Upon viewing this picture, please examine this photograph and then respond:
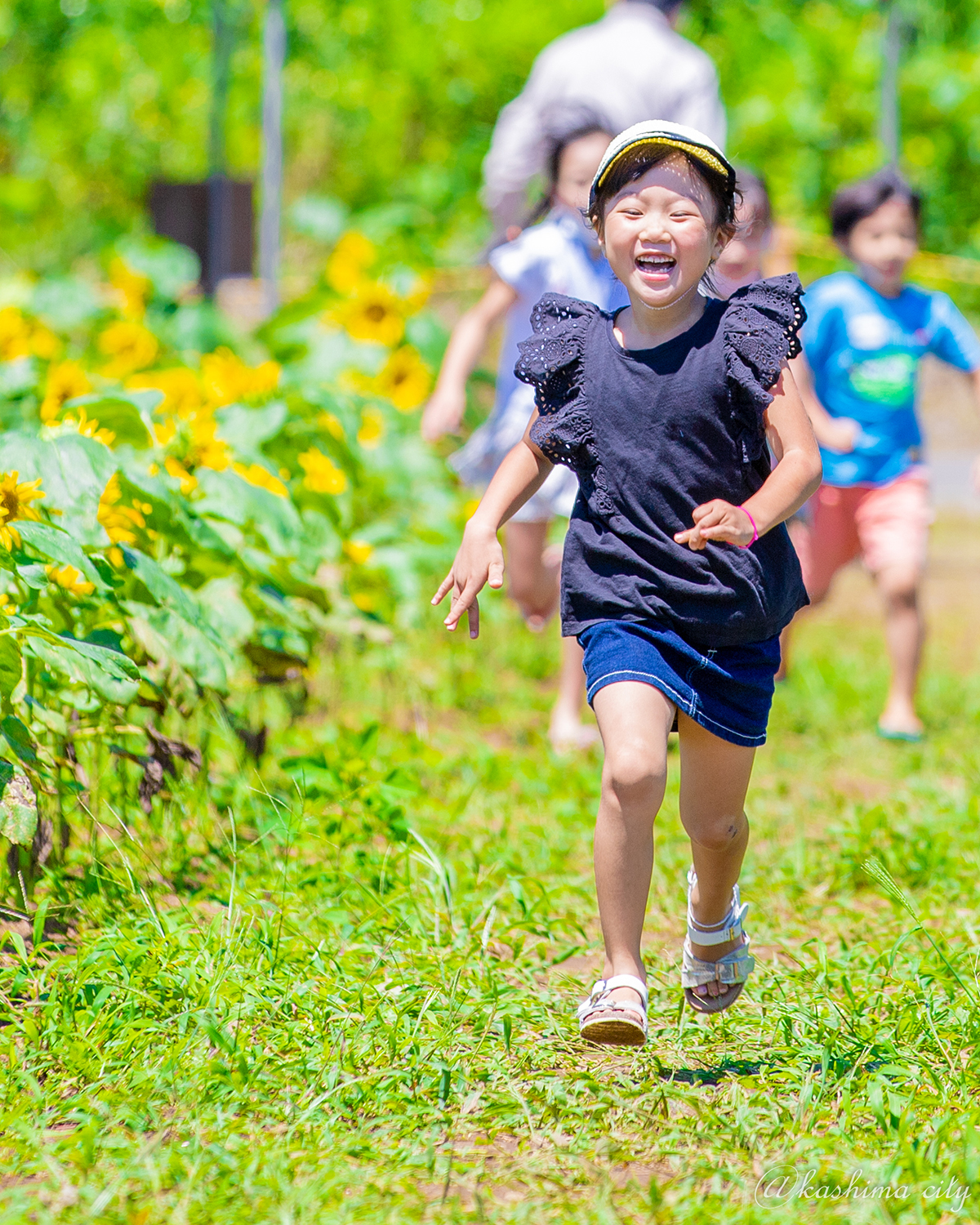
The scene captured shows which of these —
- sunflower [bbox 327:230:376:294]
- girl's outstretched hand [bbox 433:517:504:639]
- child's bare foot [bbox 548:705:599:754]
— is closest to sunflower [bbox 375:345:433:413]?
sunflower [bbox 327:230:376:294]

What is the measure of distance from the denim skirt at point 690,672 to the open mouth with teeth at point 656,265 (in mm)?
512

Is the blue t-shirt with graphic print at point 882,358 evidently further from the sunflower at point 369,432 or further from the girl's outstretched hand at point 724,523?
the girl's outstretched hand at point 724,523

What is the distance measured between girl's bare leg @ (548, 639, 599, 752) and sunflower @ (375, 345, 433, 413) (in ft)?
4.70

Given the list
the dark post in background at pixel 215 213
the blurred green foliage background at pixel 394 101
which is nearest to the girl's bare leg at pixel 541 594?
the dark post in background at pixel 215 213

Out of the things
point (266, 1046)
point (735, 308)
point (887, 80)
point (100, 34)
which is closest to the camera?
point (266, 1046)

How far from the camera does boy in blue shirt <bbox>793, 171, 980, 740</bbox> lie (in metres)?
4.72

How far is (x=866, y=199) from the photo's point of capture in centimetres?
479

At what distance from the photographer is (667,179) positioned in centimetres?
237

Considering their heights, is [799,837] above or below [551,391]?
below

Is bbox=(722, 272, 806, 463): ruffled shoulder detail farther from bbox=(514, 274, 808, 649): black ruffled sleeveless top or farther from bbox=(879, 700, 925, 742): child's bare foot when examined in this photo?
bbox=(879, 700, 925, 742): child's bare foot

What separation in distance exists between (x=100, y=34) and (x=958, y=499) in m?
9.19

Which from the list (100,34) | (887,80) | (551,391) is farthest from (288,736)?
(100,34)

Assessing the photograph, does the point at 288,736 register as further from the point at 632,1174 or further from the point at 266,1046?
the point at 632,1174

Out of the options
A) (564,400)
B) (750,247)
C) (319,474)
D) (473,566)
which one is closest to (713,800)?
(473,566)
